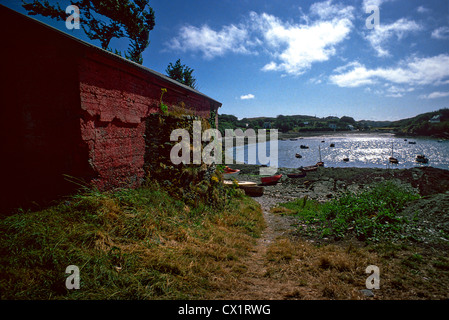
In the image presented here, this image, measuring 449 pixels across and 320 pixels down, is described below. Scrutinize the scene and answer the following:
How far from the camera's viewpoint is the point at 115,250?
351 cm

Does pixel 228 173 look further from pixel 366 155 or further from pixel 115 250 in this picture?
pixel 366 155

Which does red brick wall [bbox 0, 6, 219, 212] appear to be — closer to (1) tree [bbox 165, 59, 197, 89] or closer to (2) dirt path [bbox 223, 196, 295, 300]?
(2) dirt path [bbox 223, 196, 295, 300]

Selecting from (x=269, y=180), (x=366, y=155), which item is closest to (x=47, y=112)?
(x=269, y=180)

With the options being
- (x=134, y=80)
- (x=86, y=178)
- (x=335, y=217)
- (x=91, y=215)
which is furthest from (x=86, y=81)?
(x=335, y=217)

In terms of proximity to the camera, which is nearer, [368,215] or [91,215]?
[91,215]

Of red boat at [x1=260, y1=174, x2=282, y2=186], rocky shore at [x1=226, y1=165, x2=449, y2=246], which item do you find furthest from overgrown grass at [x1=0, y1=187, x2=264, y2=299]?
red boat at [x1=260, y1=174, x2=282, y2=186]

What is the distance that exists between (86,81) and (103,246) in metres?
3.88

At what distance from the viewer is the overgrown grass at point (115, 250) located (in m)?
2.69

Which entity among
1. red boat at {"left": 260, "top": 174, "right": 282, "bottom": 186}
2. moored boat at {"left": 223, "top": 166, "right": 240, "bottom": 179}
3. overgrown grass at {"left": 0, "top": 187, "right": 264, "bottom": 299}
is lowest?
red boat at {"left": 260, "top": 174, "right": 282, "bottom": 186}

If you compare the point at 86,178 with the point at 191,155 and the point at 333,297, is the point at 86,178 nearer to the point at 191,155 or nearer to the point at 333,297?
the point at 191,155

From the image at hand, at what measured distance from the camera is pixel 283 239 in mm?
6047

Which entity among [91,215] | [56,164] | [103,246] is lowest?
[103,246]

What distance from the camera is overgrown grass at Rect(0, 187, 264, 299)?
2.69 meters

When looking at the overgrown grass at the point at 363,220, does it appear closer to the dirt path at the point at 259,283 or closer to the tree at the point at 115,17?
the dirt path at the point at 259,283
